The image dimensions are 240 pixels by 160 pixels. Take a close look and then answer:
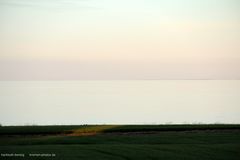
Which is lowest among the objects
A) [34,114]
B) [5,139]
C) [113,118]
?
[5,139]

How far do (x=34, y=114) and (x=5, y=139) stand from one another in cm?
1712

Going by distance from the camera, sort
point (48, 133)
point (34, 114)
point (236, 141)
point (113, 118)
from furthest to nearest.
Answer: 1. point (34, 114)
2. point (113, 118)
3. point (48, 133)
4. point (236, 141)

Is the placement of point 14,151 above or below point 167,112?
below

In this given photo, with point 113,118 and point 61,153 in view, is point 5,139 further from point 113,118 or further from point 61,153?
point 113,118

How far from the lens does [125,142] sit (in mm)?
15219

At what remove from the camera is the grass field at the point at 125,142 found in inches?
499

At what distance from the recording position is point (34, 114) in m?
33.0

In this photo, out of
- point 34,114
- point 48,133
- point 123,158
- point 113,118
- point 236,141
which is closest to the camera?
point 123,158

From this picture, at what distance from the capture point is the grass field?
12.7 metres

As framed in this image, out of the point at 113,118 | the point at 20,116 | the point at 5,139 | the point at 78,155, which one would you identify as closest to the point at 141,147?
the point at 78,155

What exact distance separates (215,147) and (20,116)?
20.4m

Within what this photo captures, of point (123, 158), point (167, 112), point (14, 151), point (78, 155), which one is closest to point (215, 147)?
point (123, 158)

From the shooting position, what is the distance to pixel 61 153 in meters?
12.8

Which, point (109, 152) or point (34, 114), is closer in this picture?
point (109, 152)
